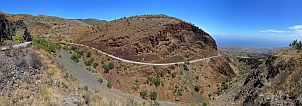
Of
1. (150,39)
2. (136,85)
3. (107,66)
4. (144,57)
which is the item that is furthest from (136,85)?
(150,39)

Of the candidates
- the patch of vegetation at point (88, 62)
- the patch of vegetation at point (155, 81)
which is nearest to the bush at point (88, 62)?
the patch of vegetation at point (88, 62)

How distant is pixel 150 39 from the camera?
163 feet

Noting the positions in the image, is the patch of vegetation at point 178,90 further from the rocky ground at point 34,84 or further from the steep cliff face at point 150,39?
the rocky ground at point 34,84

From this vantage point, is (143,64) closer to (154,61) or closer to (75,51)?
(154,61)

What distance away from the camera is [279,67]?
29797mm

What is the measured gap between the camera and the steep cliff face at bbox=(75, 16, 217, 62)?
156 feet

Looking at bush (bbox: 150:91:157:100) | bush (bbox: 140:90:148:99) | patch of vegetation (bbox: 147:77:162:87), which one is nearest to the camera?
bush (bbox: 140:90:148:99)

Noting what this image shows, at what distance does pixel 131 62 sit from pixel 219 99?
12087 mm

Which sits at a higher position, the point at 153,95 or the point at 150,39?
the point at 150,39

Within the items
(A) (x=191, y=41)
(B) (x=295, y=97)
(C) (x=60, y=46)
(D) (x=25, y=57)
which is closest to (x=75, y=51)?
(C) (x=60, y=46)

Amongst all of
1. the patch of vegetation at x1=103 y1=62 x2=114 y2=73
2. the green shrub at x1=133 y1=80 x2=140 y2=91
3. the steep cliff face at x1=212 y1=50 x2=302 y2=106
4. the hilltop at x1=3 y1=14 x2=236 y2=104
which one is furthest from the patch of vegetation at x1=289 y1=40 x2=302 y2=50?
the patch of vegetation at x1=103 y1=62 x2=114 y2=73

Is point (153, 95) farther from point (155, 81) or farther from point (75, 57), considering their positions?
point (75, 57)

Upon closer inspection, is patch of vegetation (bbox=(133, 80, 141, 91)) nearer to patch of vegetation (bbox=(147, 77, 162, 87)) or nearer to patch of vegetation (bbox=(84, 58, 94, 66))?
patch of vegetation (bbox=(147, 77, 162, 87))

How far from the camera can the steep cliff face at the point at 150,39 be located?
4744cm
